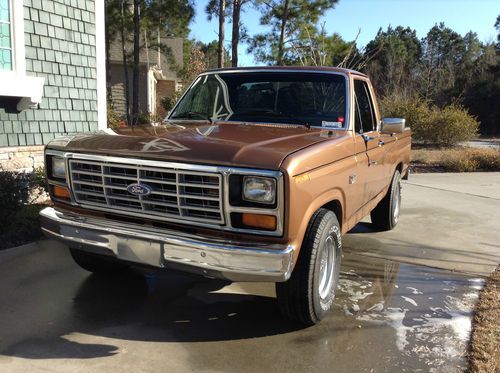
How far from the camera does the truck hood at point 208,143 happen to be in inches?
117

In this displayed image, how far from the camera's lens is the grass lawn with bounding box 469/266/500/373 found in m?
3.11

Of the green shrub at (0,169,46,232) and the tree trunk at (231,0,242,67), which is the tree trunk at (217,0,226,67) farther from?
the green shrub at (0,169,46,232)

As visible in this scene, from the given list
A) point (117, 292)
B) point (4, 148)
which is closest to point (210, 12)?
point (4, 148)

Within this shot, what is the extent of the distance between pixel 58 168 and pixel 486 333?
11.0ft

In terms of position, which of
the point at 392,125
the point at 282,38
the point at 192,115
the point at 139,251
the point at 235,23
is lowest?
the point at 139,251

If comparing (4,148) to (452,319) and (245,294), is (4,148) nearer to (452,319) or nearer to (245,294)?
(245,294)

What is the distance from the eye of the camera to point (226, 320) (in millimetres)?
3678

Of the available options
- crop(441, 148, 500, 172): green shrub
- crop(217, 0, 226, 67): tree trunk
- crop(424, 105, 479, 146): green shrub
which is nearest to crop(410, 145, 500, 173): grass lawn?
crop(441, 148, 500, 172): green shrub

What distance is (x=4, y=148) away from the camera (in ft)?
21.7

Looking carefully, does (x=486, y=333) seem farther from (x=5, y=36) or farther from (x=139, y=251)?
(x=5, y=36)

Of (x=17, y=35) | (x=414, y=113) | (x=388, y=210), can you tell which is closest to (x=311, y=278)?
(x=388, y=210)

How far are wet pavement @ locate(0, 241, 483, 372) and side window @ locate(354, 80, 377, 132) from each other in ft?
4.79

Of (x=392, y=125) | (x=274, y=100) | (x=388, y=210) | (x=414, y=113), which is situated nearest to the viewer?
(x=274, y=100)

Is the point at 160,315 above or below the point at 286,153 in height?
below
